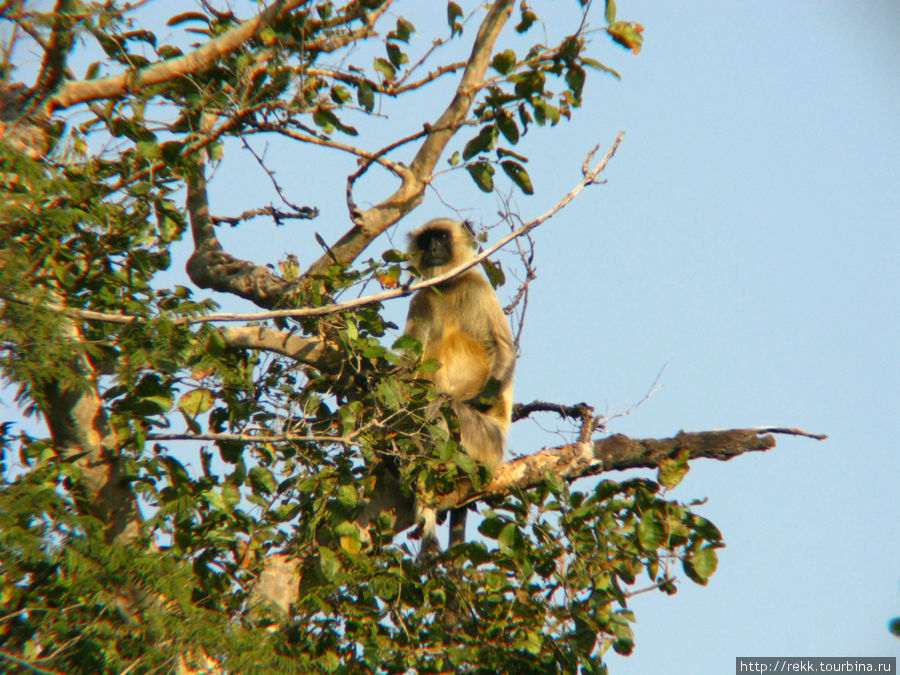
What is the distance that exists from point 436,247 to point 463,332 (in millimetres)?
690

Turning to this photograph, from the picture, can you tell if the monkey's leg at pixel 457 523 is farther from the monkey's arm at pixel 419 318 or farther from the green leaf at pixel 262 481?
the green leaf at pixel 262 481

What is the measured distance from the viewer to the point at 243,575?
3.53 metres

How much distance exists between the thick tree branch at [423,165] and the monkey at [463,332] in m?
1.57

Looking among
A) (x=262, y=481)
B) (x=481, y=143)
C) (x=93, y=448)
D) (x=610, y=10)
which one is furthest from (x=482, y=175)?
(x=93, y=448)

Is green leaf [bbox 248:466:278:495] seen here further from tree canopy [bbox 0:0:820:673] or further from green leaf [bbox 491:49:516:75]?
green leaf [bbox 491:49:516:75]

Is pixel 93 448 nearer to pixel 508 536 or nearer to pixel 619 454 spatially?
pixel 508 536

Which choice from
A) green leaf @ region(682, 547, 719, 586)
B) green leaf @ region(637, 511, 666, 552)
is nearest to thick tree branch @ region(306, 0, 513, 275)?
green leaf @ region(637, 511, 666, 552)

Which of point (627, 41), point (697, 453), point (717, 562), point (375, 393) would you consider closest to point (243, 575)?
point (375, 393)

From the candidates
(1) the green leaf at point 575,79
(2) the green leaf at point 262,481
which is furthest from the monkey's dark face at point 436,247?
(2) the green leaf at point 262,481

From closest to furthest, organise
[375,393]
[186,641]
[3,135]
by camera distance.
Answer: [186,641], [3,135], [375,393]

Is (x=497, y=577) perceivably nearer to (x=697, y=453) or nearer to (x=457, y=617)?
(x=457, y=617)

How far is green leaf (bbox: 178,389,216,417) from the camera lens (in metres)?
3.56

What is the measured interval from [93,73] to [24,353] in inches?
66.7

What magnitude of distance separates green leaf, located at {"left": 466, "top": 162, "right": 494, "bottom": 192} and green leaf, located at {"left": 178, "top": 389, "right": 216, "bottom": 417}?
1.68 meters
